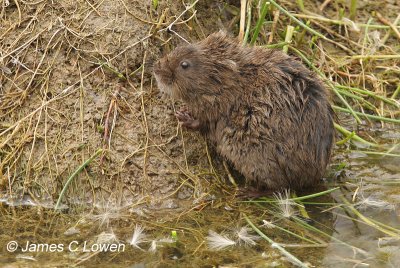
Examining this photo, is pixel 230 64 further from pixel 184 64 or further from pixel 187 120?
pixel 187 120

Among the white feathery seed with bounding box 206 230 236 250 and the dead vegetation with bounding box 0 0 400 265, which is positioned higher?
the dead vegetation with bounding box 0 0 400 265

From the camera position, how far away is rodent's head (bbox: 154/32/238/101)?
21.0 ft

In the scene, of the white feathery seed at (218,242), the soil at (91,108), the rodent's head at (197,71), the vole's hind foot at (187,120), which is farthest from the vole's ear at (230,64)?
the white feathery seed at (218,242)

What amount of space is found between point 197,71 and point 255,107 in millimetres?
612

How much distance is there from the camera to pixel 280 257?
5.61 meters

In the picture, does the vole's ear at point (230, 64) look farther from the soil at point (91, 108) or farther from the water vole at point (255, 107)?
the soil at point (91, 108)

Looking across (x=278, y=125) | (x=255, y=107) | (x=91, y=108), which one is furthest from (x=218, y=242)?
(x=91, y=108)

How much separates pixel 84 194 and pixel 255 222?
4.95 feet

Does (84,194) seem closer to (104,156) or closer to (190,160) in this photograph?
(104,156)

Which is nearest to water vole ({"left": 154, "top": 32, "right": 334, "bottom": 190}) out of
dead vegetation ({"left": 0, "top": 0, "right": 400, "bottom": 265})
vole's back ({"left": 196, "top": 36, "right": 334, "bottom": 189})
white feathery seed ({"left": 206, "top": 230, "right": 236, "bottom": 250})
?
vole's back ({"left": 196, "top": 36, "right": 334, "bottom": 189})

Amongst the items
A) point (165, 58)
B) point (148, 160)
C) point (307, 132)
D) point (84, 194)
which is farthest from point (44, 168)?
point (307, 132)

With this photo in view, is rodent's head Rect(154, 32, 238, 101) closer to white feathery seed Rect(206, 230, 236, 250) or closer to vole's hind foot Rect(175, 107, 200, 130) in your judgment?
vole's hind foot Rect(175, 107, 200, 130)

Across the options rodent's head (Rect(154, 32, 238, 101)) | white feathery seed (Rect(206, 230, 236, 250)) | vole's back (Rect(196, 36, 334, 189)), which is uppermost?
rodent's head (Rect(154, 32, 238, 101))

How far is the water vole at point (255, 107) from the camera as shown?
6156 mm
